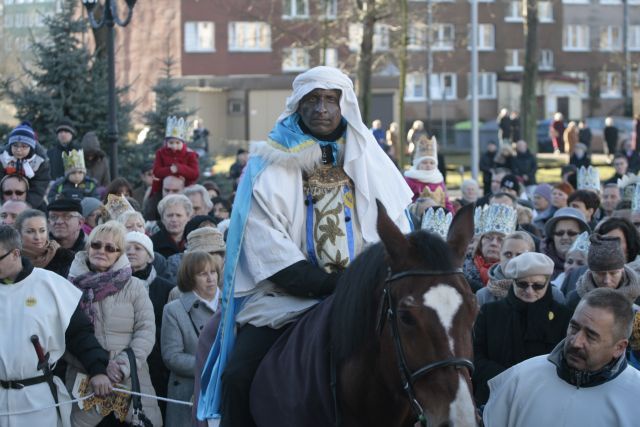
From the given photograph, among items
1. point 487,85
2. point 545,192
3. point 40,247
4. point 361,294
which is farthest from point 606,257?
point 487,85

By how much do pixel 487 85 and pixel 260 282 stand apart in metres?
65.0

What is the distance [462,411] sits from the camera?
14.5 feet

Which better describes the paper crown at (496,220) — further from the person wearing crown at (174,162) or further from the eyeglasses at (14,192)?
the person wearing crown at (174,162)

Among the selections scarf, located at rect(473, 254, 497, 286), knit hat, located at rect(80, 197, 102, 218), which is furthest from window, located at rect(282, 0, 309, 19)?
scarf, located at rect(473, 254, 497, 286)

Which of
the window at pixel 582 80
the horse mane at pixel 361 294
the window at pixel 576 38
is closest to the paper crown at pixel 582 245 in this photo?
the horse mane at pixel 361 294

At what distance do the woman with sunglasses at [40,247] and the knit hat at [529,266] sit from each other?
3430 mm

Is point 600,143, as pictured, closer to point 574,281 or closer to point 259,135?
point 259,135

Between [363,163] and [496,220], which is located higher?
[363,163]

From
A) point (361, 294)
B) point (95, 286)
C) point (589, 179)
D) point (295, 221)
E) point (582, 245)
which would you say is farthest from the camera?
point (589, 179)

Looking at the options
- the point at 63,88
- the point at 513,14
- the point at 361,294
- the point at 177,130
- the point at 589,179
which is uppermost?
the point at 513,14

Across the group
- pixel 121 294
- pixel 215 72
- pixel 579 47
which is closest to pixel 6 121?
pixel 121 294

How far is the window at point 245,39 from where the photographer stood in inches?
2376

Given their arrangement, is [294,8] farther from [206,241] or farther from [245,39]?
[206,241]

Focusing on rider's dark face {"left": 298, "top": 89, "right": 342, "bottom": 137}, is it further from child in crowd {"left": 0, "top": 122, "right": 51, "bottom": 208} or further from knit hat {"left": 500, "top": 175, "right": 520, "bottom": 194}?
knit hat {"left": 500, "top": 175, "right": 520, "bottom": 194}
